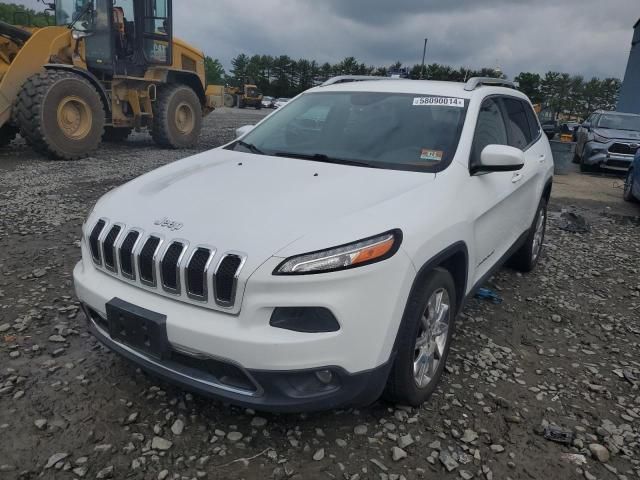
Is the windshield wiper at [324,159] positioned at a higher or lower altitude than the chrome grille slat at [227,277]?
higher

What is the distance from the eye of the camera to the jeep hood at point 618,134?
12015 mm

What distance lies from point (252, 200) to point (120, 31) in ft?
29.7

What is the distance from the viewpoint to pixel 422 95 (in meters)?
3.53

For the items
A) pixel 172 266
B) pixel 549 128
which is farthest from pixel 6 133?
pixel 549 128

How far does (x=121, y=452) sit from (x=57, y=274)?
2421 millimetres

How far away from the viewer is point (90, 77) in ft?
30.9

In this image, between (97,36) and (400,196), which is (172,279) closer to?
(400,196)

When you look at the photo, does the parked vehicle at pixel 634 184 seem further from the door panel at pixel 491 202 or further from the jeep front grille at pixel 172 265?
the jeep front grille at pixel 172 265

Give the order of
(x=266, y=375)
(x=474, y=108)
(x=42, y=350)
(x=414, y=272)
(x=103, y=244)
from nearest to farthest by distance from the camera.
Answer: (x=266, y=375) → (x=414, y=272) → (x=103, y=244) → (x=42, y=350) → (x=474, y=108)

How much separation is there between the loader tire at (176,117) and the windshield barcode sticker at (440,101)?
8.86 m

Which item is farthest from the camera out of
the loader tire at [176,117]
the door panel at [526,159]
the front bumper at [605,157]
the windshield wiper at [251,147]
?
the front bumper at [605,157]

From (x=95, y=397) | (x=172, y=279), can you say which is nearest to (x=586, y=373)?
(x=172, y=279)

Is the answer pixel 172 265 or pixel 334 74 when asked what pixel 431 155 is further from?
pixel 334 74

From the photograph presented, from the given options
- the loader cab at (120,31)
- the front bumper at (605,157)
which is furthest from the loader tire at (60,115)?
the front bumper at (605,157)
